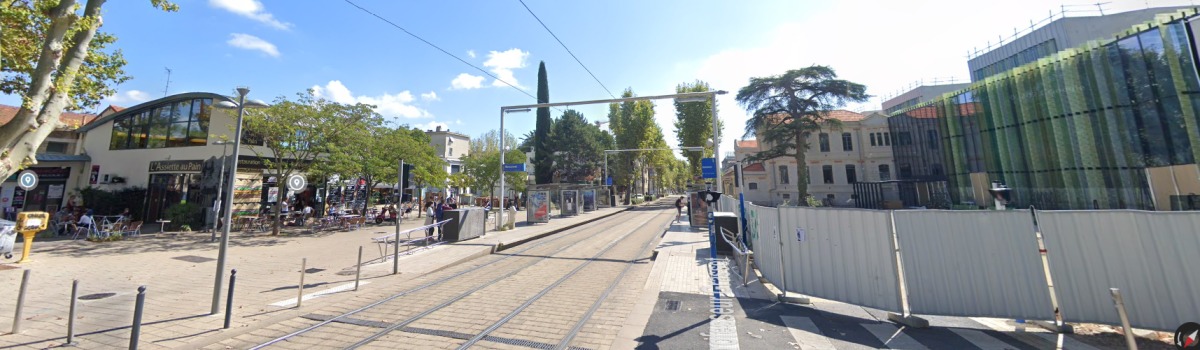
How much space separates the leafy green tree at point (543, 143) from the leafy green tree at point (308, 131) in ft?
99.9

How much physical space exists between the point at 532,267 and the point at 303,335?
5.03 metres

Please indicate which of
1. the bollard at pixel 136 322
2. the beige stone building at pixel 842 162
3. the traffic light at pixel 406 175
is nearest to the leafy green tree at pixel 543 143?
the beige stone building at pixel 842 162

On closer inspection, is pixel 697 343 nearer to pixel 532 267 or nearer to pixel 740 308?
pixel 740 308

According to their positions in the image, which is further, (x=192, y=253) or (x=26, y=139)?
(x=192, y=253)

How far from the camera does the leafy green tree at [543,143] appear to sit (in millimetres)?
47688

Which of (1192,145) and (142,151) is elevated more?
(142,151)

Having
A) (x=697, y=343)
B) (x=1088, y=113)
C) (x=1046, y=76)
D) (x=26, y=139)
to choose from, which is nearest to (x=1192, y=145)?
(x=1088, y=113)

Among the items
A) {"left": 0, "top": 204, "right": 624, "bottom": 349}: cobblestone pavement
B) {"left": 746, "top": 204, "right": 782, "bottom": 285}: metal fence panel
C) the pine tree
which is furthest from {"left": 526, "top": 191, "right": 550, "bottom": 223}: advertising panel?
the pine tree

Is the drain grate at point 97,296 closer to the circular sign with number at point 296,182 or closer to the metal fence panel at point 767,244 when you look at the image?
the circular sign with number at point 296,182

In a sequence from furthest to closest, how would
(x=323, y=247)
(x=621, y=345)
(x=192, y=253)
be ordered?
1. (x=323, y=247)
2. (x=192, y=253)
3. (x=621, y=345)

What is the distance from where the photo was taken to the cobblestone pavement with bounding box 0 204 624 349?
4684 millimetres

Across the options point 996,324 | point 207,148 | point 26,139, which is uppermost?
point 207,148

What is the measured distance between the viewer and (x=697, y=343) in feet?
14.5

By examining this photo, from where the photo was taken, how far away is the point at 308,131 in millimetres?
15398
